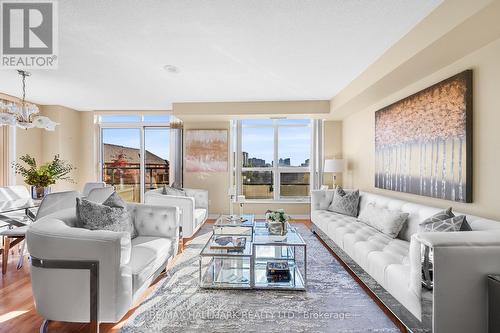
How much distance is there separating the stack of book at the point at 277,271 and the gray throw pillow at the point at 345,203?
1.80 m

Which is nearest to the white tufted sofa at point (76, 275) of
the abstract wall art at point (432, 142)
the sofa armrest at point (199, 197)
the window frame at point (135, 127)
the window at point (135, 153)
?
the abstract wall art at point (432, 142)

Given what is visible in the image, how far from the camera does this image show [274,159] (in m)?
6.19

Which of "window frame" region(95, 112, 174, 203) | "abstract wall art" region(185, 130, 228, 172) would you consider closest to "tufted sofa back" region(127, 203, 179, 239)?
"abstract wall art" region(185, 130, 228, 172)

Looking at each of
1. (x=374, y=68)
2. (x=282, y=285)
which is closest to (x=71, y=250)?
(x=282, y=285)

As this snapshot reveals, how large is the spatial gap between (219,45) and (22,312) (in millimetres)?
3171

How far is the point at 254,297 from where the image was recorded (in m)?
2.43

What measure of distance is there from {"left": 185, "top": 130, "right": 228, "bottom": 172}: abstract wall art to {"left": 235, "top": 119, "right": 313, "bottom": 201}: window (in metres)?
0.36

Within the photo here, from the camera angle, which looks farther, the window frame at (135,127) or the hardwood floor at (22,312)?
the window frame at (135,127)

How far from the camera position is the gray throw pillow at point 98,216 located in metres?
2.22

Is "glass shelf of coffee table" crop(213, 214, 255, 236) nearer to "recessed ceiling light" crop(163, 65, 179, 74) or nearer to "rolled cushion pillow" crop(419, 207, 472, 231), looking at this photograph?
"rolled cushion pillow" crop(419, 207, 472, 231)

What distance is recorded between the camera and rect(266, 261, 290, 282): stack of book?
8.79 feet

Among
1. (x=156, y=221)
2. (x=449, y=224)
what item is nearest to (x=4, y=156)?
(x=156, y=221)

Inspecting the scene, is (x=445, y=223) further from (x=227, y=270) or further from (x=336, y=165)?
(x=336, y=165)

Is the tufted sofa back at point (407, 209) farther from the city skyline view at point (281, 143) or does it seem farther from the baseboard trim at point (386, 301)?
the city skyline view at point (281, 143)
